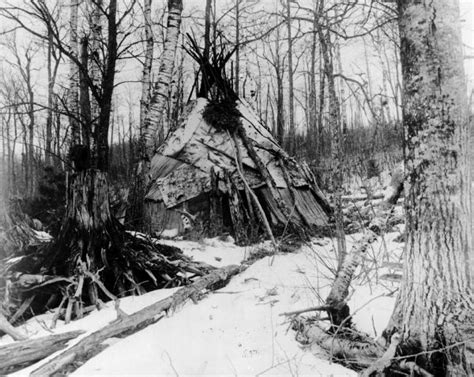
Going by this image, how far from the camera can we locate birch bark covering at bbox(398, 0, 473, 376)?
5.73 feet

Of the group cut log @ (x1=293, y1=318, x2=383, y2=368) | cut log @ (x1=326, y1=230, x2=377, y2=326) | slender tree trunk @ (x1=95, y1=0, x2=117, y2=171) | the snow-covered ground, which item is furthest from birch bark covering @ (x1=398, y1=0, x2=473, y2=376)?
slender tree trunk @ (x1=95, y1=0, x2=117, y2=171)

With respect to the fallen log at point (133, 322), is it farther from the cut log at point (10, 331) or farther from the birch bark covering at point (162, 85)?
the birch bark covering at point (162, 85)

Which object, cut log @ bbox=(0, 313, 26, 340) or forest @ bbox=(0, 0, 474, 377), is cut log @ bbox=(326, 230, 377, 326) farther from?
cut log @ bbox=(0, 313, 26, 340)

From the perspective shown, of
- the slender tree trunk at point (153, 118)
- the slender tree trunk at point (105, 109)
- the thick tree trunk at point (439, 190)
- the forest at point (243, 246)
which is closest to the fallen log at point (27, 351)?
the forest at point (243, 246)

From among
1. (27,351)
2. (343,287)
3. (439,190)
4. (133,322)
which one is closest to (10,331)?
(27,351)

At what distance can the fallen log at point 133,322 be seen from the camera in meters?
2.04

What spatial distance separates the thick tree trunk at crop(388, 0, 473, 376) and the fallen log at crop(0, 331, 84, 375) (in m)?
2.19

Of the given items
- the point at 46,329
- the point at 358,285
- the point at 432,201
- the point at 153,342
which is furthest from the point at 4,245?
the point at 432,201

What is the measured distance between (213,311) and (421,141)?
212 centimetres

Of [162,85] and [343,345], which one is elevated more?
[162,85]

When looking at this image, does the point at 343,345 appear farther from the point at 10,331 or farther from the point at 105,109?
the point at 105,109

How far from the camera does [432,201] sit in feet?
5.88

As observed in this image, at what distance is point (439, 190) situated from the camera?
5.83 ft

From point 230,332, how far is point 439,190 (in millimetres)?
1727
